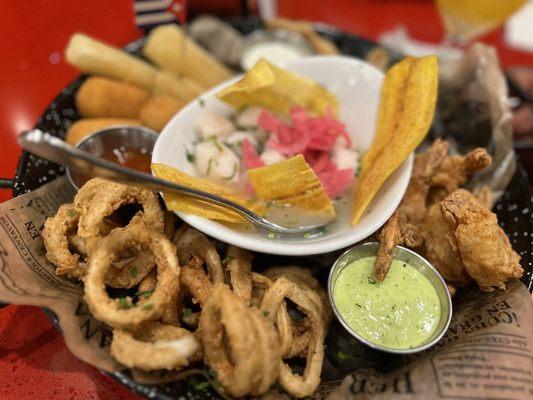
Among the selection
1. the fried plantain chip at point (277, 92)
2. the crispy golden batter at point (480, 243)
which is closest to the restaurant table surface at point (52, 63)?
the fried plantain chip at point (277, 92)

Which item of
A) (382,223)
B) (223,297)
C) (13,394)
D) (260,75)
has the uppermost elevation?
(260,75)

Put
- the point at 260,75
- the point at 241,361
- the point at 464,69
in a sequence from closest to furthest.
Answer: the point at 241,361, the point at 260,75, the point at 464,69

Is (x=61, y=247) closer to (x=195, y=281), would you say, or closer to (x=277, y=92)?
(x=195, y=281)

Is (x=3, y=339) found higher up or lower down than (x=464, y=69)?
lower down

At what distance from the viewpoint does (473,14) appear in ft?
13.5

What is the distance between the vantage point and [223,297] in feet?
6.06

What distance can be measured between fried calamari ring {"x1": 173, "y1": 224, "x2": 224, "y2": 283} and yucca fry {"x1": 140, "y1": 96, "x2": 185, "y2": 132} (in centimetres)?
104

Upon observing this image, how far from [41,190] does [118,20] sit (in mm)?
2213

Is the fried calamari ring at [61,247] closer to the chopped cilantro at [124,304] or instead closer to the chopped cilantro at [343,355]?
the chopped cilantro at [124,304]

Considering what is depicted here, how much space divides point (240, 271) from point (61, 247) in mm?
876

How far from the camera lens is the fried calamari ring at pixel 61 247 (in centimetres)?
216

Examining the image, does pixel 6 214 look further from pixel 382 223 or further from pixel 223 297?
pixel 382 223

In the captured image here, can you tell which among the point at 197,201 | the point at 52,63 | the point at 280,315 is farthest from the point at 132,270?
the point at 52,63

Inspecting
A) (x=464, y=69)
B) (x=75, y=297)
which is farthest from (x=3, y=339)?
(x=464, y=69)
